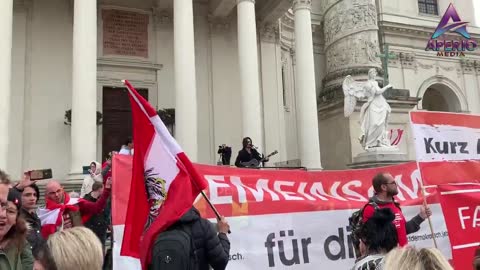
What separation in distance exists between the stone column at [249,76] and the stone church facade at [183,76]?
0.04 m

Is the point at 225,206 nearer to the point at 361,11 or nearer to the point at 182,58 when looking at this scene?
the point at 182,58

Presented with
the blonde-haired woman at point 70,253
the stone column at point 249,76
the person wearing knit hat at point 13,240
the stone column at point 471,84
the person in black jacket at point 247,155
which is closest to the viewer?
the blonde-haired woman at point 70,253

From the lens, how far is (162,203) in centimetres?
362

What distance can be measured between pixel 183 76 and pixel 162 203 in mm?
11773

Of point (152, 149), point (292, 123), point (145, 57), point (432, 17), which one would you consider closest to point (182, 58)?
point (145, 57)

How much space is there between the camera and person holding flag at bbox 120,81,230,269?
3.34 m

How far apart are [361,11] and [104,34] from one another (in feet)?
40.8

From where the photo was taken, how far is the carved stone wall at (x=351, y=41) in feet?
75.6

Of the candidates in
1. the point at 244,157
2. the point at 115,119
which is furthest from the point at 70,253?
the point at 115,119

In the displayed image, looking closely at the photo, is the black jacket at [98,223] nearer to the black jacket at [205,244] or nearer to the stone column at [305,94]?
the black jacket at [205,244]

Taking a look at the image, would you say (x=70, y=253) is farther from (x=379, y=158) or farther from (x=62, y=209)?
(x=379, y=158)

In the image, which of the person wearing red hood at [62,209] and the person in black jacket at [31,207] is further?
the person wearing red hood at [62,209]

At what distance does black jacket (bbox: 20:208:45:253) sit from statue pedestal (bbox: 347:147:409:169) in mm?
13282

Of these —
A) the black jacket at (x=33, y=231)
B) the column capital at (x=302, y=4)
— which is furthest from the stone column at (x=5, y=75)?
the column capital at (x=302, y=4)
